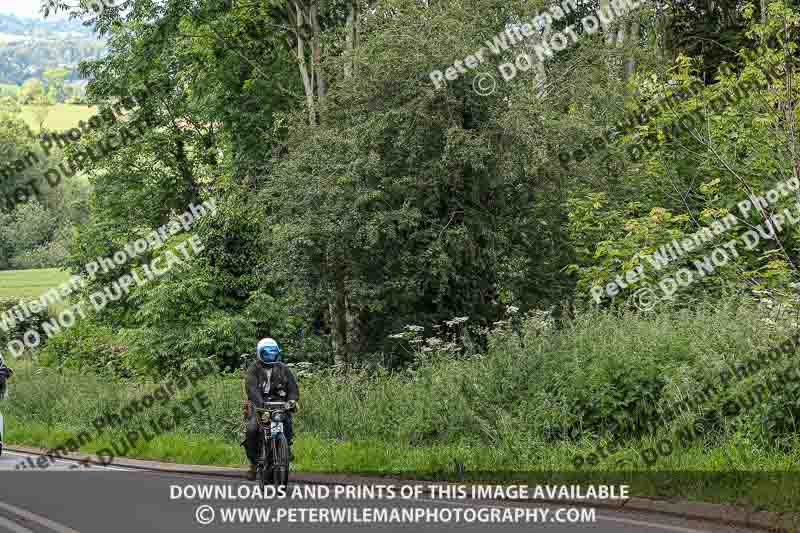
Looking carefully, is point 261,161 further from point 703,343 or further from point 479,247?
point 703,343

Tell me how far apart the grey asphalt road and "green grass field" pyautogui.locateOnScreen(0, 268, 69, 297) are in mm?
52012

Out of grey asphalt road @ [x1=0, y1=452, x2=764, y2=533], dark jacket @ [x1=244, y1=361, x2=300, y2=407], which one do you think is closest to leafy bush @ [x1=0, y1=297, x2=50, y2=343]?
grey asphalt road @ [x1=0, y1=452, x2=764, y2=533]

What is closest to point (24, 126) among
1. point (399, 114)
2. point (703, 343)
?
point (399, 114)

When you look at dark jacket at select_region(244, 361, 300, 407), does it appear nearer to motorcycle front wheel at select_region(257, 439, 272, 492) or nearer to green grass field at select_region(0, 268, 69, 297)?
motorcycle front wheel at select_region(257, 439, 272, 492)

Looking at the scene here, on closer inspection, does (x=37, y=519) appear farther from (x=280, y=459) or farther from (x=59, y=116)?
(x=59, y=116)

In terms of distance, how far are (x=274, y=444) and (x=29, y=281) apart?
229ft

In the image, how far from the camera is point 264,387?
43.1ft

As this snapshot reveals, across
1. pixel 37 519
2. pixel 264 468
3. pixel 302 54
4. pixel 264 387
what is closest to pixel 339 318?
pixel 302 54

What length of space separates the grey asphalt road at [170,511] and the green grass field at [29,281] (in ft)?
171

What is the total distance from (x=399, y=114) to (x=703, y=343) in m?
11.6

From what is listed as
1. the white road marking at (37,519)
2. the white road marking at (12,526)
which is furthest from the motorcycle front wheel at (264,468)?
the white road marking at (12,526)

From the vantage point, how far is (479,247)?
24.3 meters

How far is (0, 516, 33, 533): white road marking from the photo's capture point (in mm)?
10938

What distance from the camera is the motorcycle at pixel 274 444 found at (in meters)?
12.7
